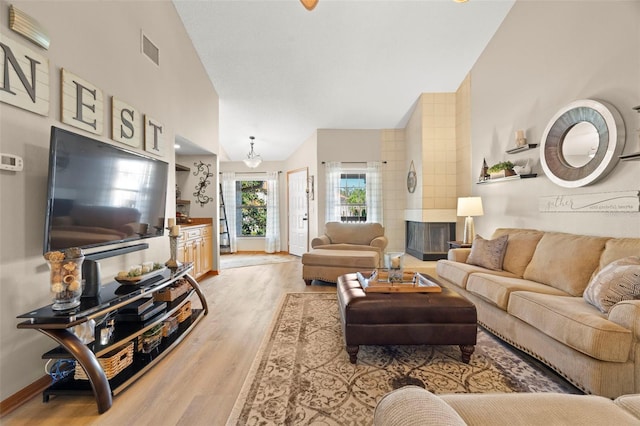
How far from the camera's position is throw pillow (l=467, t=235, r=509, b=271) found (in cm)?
318

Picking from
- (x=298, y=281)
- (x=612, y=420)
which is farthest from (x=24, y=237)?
(x=298, y=281)

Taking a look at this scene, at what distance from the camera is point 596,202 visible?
2.67m

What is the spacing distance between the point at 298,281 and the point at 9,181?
11.2 feet

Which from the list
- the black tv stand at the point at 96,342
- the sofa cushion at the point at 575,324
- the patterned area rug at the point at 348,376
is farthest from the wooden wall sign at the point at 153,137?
the sofa cushion at the point at 575,324

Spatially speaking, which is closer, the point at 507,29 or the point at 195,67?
the point at 507,29

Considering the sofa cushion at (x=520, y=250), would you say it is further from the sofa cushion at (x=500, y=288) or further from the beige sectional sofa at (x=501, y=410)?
the beige sectional sofa at (x=501, y=410)

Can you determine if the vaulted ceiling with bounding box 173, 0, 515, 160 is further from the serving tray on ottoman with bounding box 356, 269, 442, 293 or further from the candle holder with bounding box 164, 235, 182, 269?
the serving tray on ottoman with bounding box 356, 269, 442, 293

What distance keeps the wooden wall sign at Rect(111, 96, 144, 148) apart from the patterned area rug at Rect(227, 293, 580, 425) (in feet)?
7.35

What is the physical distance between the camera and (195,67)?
4.27 metres

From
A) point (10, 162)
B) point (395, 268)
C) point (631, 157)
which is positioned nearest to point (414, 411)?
point (395, 268)

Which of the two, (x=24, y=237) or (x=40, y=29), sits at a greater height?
(x=40, y=29)

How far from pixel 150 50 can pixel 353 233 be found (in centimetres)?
372

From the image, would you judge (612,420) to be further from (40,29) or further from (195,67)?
(195,67)

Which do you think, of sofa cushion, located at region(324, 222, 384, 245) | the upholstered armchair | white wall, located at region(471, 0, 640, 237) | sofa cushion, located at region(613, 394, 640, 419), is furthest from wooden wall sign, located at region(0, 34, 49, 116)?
white wall, located at region(471, 0, 640, 237)
